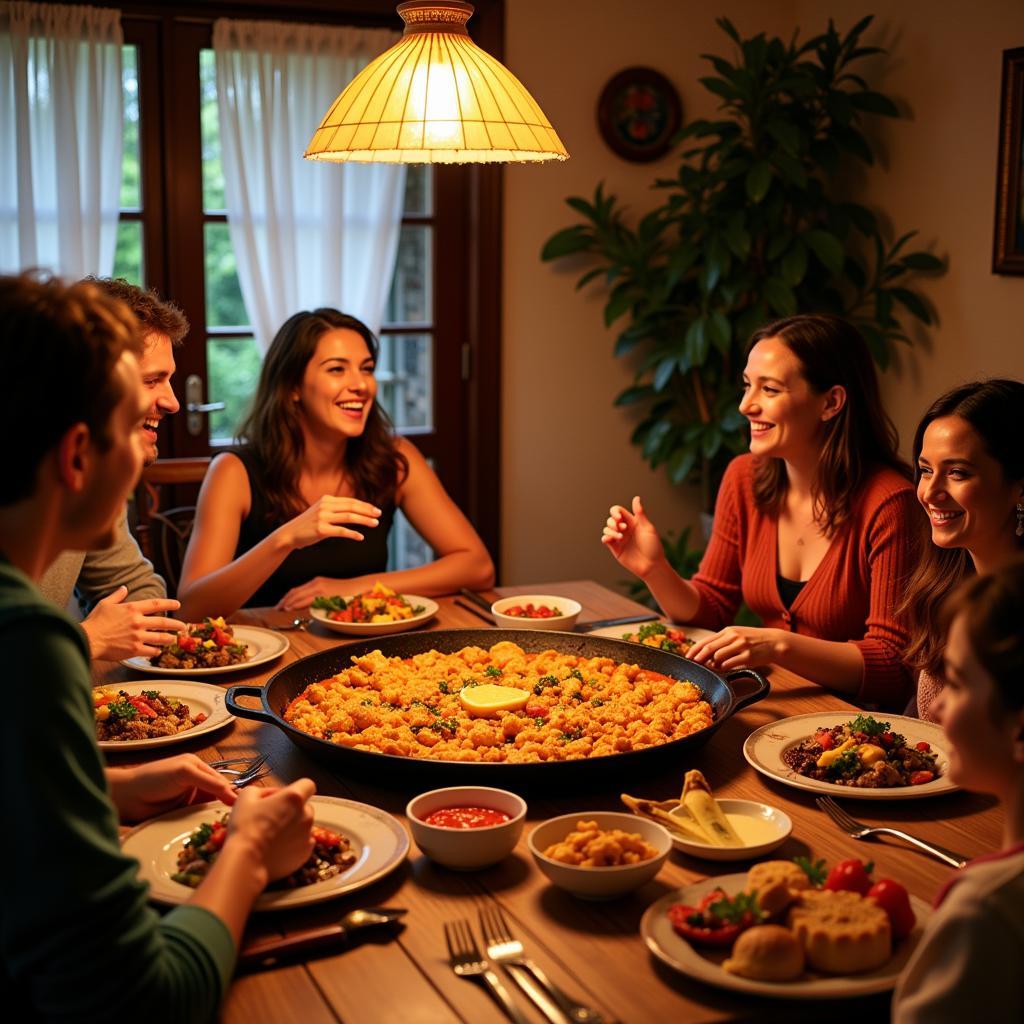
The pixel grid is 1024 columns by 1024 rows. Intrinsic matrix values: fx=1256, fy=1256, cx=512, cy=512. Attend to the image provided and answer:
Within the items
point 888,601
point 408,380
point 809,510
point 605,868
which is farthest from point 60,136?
point 605,868

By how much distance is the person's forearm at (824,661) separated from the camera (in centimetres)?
220

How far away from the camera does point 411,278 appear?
15.2ft

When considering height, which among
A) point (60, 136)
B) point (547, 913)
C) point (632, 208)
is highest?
point (60, 136)

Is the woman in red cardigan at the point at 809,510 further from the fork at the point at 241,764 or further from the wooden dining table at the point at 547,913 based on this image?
the fork at the point at 241,764

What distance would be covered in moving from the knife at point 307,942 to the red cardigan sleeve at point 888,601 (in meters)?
1.25

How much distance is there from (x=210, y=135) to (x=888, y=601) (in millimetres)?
2898

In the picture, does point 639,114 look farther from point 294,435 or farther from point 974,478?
point 974,478

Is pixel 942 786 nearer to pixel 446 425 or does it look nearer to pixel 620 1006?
pixel 620 1006

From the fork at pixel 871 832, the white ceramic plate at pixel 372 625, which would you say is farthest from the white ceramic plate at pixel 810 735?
the white ceramic plate at pixel 372 625

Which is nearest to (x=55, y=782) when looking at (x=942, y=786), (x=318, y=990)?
(x=318, y=990)

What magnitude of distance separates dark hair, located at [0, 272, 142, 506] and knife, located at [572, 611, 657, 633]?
4.83ft

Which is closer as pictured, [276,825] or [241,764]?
[276,825]

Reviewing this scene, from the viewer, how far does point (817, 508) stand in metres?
2.67

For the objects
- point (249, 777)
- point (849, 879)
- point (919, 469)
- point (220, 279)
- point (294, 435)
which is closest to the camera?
point (849, 879)
